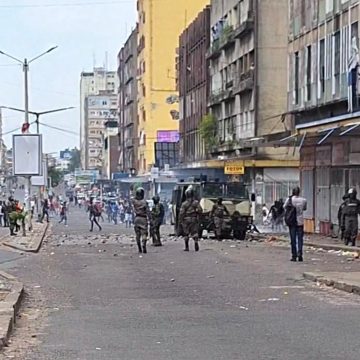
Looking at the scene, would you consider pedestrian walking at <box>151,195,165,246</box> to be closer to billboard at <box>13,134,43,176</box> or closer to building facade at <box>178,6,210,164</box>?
billboard at <box>13,134,43,176</box>

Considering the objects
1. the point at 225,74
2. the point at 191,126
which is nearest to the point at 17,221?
the point at 225,74

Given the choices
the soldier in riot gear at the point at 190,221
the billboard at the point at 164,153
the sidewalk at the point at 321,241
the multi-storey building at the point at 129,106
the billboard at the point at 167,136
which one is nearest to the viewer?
the soldier in riot gear at the point at 190,221

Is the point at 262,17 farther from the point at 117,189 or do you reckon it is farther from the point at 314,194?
the point at 117,189

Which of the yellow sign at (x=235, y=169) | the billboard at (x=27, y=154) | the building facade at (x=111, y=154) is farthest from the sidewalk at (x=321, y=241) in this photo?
the building facade at (x=111, y=154)

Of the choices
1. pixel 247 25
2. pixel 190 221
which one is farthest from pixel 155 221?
pixel 247 25

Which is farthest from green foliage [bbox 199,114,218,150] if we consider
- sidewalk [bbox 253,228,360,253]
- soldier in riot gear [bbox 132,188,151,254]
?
soldier in riot gear [bbox 132,188,151,254]

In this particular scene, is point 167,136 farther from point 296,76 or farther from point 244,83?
point 296,76

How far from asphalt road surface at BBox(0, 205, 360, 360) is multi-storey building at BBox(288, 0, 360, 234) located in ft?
37.8

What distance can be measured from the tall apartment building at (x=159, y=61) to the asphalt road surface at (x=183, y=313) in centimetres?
7920

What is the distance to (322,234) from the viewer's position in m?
40.3

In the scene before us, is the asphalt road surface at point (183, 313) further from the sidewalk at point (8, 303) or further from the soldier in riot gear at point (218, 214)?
the soldier in riot gear at point (218, 214)

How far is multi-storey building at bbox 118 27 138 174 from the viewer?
118 metres

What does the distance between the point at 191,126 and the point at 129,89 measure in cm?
4084

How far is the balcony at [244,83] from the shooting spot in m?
61.1
